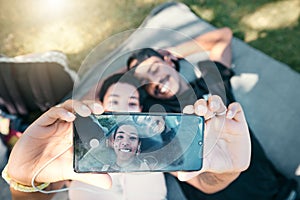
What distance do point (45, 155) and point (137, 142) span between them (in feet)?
0.75

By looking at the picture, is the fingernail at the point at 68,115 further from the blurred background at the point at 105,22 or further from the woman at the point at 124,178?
the blurred background at the point at 105,22

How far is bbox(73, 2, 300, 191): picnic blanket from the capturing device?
132 cm

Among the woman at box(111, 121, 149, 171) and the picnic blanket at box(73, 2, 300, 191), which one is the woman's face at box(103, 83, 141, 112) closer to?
the picnic blanket at box(73, 2, 300, 191)

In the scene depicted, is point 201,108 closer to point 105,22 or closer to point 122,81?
point 122,81

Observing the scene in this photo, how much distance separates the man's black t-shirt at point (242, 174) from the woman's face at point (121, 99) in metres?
0.06

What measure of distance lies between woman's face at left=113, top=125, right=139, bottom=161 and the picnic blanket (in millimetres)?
479

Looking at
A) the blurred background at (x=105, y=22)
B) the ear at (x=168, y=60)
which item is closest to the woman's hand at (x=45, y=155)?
the ear at (x=168, y=60)

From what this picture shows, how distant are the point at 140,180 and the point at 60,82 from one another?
1.39 ft

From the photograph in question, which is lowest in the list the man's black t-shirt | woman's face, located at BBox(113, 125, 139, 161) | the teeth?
the man's black t-shirt

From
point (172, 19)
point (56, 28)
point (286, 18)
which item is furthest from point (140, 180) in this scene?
point (286, 18)

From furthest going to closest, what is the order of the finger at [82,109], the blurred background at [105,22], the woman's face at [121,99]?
1. the blurred background at [105,22]
2. the woman's face at [121,99]
3. the finger at [82,109]

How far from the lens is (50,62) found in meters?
1.28

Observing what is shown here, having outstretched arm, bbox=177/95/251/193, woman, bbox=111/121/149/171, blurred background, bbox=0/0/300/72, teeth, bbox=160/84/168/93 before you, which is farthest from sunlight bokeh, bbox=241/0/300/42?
woman, bbox=111/121/149/171

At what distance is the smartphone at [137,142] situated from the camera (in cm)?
82
